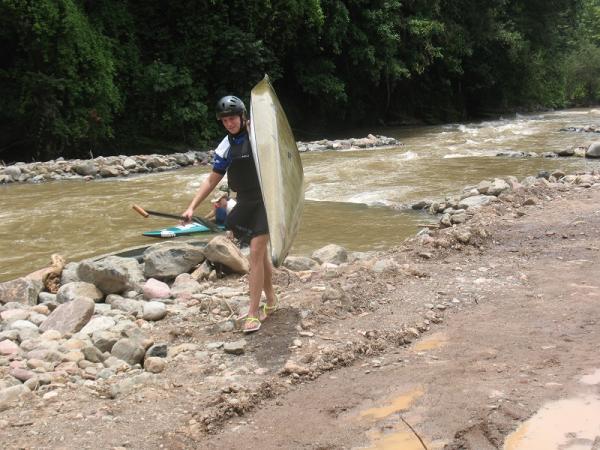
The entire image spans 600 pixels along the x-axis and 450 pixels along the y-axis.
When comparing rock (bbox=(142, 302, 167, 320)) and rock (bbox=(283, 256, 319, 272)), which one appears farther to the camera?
rock (bbox=(283, 256, 319, 272))

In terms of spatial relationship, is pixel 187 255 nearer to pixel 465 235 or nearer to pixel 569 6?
pixel 465 235

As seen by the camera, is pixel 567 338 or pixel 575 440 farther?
pixel 567 338

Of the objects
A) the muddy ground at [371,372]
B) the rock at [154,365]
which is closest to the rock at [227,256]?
the muddy ground at [371,372]

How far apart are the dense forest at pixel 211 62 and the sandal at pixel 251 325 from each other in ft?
43.0

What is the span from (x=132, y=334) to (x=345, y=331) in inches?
50.3

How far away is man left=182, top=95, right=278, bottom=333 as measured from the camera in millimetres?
3891

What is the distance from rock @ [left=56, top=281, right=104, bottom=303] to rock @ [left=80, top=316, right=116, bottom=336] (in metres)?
0.82

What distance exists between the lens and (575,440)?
2424mm

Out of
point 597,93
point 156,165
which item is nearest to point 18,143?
point 156,165

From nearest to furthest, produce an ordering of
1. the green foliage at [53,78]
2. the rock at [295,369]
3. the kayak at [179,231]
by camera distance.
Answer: the rock at [295,369] → the kayak at [179,231] → the green foliage at [53,78]

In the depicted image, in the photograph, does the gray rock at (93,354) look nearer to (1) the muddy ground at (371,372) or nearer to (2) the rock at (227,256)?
(1) the muddy ground at (371,372)

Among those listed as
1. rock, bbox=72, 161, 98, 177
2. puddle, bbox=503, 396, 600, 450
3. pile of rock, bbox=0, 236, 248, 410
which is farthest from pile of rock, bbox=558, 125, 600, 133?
puddle, bbox=503, 396, 600, 450

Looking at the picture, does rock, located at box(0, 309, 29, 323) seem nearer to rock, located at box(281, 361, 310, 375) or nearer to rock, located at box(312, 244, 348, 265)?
rock, located at box(281, 361, 310, 375)

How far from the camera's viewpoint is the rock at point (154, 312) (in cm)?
448
